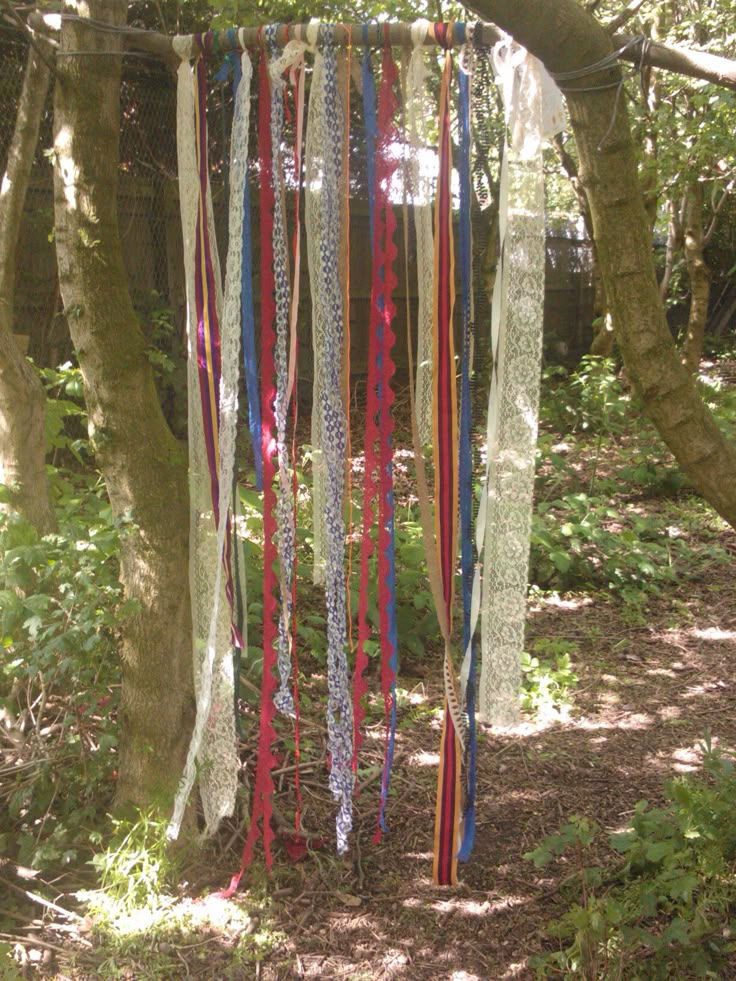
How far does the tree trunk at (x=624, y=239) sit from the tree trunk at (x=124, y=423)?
1144mm

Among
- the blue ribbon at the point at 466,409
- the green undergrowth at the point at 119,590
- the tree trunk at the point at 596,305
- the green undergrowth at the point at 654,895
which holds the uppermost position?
the tree trunk at the point at 596,305

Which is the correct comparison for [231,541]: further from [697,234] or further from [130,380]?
[697,234]

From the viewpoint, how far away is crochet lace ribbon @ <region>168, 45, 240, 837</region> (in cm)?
220

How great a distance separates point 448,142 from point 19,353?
153 cm

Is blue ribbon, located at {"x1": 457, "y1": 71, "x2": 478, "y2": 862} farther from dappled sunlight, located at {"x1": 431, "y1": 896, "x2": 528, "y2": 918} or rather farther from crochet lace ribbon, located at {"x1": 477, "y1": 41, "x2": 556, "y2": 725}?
dappled sunlight, located at {"x1": 431, "y1": 896, "x2": 528, "y2": 918}

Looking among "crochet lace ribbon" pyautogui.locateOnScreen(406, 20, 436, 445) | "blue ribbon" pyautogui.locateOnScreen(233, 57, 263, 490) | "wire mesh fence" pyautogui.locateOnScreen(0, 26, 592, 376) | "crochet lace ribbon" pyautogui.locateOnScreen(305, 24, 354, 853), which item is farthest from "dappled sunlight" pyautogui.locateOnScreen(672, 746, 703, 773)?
"wire mesh fence" pyautogui.locateOnScreen(0, 26, 592, 376)

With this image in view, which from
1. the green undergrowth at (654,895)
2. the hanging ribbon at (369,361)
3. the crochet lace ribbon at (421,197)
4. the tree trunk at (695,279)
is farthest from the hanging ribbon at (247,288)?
the tree trunk at (695,279)

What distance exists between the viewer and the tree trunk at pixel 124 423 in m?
2.31

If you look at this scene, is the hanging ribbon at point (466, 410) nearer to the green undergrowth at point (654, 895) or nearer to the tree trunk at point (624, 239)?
the tree trunk at point (624, 239)

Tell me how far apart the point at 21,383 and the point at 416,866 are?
1.84 metres

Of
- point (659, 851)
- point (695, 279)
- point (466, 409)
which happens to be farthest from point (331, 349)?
point (695, 279)

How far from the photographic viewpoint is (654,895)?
2.20 m

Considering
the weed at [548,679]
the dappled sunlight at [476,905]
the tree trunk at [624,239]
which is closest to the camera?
the tree trunk at [624,239]

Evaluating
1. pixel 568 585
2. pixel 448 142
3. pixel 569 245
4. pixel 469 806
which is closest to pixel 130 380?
pixel 448 142
